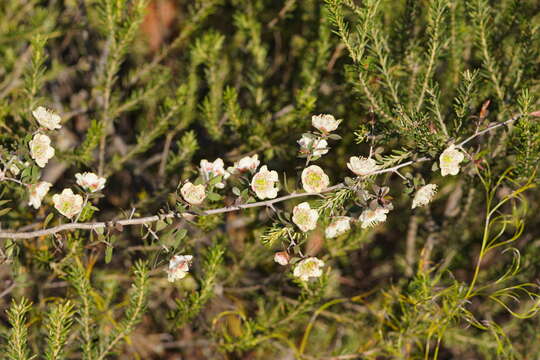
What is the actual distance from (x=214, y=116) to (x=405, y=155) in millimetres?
611

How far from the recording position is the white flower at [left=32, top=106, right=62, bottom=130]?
3.23 feet

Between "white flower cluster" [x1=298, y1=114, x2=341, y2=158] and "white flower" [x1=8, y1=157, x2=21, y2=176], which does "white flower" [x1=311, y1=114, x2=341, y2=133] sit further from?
"white flower" [x1=8, y1=157, x2=21, y2=176]

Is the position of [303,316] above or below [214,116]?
below

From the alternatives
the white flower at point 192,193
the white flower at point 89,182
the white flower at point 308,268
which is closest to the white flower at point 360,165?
the white flower at point 308,268

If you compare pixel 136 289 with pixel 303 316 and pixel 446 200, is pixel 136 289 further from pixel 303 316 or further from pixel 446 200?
pixel 446 200

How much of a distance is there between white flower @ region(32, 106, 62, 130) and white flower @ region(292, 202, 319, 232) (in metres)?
0.54

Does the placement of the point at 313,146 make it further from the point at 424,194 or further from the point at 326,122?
the point at 424,194

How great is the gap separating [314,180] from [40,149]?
0.57 meters

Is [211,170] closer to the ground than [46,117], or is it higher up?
closer to the ground

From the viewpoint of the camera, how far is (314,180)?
0.96 m

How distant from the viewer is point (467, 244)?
160 centimetres

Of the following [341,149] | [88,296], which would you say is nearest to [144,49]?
[341,149]

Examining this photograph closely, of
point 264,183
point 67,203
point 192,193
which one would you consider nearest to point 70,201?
point 67,203

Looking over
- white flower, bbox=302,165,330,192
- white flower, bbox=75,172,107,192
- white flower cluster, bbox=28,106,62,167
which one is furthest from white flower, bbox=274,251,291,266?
white flower cluster, bbox=28,106,62,167
